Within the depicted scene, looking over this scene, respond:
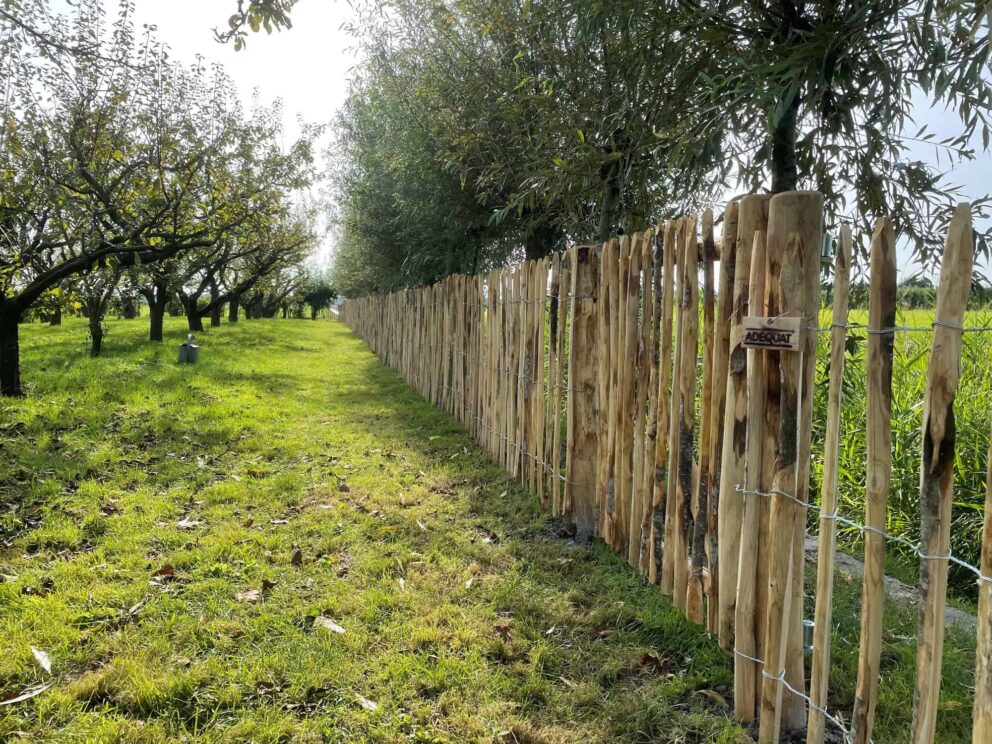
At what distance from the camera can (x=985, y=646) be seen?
4.51 feet

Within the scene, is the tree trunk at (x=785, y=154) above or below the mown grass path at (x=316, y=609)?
above

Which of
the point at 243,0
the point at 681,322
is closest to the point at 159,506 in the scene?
the point at 243,0

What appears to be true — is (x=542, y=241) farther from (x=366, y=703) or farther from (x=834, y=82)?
(x=366, y=703)

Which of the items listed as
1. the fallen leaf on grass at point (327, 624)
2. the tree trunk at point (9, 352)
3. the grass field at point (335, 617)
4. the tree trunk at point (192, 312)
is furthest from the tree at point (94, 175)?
the tree trunk at point (192, 312)

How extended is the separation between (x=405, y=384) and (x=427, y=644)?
896cm

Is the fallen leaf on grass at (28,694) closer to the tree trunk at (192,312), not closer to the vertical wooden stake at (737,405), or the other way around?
the vertical wooden stake at (737,405)

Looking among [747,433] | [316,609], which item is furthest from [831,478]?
[316,609]

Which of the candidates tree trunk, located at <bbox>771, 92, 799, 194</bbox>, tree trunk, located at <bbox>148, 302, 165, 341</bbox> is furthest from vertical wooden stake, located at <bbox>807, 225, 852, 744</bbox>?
tree trunk, located at <bbox>148, 302, 165, 341</bbox>

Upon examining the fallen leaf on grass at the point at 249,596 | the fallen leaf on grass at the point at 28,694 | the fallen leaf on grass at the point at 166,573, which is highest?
the fallen leaf on grass at the point at 166,573

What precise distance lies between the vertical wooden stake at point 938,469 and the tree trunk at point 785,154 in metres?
2.62

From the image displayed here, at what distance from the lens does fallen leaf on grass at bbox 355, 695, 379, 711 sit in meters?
2.45

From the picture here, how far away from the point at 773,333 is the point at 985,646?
1.09m

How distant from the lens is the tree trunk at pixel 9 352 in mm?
8039

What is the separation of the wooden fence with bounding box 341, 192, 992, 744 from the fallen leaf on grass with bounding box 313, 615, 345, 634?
1.64 metres
